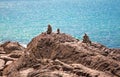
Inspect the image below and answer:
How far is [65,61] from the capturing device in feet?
91.5

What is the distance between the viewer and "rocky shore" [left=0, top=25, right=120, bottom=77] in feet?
79.8

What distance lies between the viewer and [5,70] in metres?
30.9

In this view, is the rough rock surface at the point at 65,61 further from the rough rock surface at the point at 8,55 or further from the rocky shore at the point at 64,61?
the rough rock surface at the point at 8,55

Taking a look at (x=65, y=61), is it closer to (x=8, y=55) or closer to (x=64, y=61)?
(x=64, y=61)

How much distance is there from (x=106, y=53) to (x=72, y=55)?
3.01 m

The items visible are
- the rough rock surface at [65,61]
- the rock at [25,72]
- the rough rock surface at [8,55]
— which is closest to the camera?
the rough rock surface at [65,61]

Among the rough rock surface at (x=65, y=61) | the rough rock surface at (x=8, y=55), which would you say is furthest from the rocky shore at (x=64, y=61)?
the rough rock surface at (x=8, y=55)

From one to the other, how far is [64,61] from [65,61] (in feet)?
0.28

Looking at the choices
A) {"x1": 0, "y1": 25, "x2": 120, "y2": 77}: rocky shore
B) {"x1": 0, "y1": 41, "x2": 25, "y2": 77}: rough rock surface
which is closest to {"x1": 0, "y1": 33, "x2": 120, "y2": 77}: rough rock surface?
{"x1": 0, "y1": 25, "x2": 120, "y2": 77}: rocky shore

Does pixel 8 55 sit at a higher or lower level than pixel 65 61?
lower

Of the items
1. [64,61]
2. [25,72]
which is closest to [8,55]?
[64,61]

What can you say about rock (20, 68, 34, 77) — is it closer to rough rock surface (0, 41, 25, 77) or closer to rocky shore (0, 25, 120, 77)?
rocky shore (0, 25, 120, 77)

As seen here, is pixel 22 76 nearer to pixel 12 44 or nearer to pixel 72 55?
pixel 72 55

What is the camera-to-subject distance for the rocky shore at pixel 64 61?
24.3 metres
